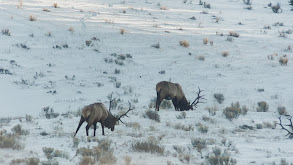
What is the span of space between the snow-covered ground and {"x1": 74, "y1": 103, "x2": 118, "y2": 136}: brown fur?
0.30 metres

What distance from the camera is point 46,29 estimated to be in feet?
82.9

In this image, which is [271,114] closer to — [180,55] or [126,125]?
[126,125]

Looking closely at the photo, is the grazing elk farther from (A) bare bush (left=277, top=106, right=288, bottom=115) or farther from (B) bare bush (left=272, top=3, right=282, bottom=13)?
(B) bare bush (left=272, top=3, right=282, bottom=13)

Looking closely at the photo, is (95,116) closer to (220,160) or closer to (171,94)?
(220,160)

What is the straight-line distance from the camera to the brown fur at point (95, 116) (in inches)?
425

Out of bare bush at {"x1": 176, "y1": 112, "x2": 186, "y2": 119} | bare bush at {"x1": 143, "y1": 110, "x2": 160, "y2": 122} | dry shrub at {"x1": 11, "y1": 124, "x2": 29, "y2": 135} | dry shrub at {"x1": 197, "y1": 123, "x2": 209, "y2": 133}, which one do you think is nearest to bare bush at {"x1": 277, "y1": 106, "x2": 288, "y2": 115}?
bare bush at {"x1": 176, "y1": 112, "x2": 186, "y2": 119}

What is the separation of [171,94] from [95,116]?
4.63 metres

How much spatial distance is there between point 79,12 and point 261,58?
39.0 feet

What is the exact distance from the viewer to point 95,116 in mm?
11023

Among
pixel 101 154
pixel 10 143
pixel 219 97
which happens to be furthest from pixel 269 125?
pixel 10 143

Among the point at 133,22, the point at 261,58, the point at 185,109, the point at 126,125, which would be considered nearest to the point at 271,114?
the point at 185,109

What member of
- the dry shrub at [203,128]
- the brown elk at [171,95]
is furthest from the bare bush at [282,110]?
the dry shrub at [203,128]

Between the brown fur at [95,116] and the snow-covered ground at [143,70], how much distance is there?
0.30 meters

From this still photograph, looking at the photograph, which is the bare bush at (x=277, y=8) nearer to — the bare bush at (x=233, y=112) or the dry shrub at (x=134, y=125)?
the bare bush at (x=233, y=112)
